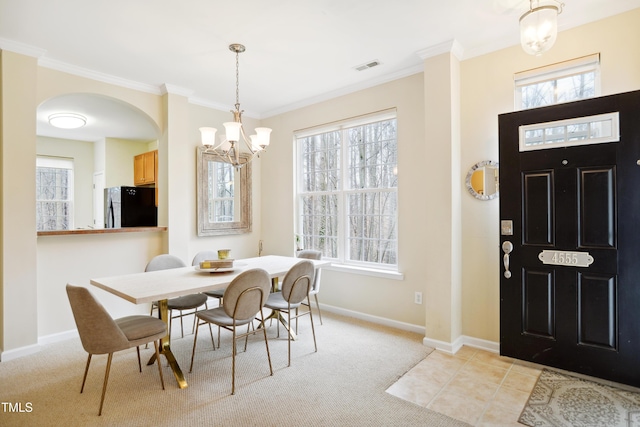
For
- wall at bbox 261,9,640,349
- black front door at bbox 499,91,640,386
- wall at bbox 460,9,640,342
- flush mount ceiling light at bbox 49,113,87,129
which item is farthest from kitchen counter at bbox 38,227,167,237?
black front door at bbox 499,91,640,386

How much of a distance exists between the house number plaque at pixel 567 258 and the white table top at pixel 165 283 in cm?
216

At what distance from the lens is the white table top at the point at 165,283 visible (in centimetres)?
221

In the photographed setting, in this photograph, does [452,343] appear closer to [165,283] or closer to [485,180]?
[485,180]

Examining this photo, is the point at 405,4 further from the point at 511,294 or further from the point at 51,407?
the point at 51,407

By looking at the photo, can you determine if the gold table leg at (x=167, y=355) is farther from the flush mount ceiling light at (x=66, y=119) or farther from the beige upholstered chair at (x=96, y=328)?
the flush mount ceiling light at (x=66, y=119)

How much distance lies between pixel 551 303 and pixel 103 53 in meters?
4.52

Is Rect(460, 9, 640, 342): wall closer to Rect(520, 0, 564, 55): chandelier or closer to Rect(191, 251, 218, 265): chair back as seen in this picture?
Rect(520, 0, 564, 55): chandelier

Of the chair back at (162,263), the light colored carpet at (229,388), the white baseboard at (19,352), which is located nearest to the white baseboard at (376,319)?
the light colored carpet at (229,388)

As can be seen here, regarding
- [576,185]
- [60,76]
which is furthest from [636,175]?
[60,76]

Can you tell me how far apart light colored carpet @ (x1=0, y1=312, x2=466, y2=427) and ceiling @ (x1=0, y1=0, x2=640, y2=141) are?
9.18ft

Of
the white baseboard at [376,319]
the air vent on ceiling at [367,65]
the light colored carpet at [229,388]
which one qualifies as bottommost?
the light colored carpet at [229,388]

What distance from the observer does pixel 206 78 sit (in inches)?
151

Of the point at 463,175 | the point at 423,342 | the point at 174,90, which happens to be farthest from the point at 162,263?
the point at 463,175

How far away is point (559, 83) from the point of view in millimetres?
2861
